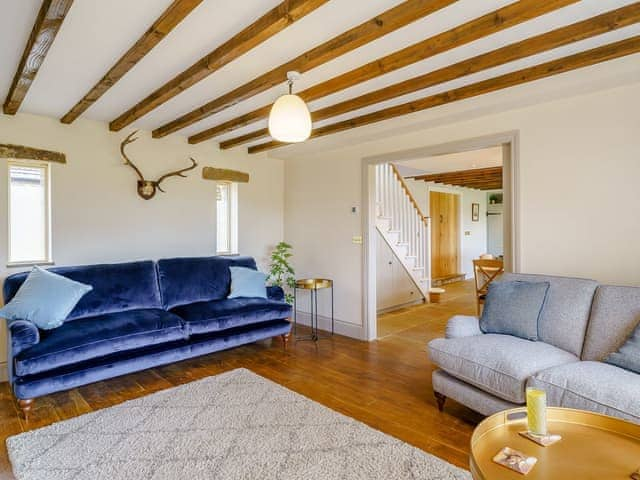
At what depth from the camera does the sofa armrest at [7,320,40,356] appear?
2643mm

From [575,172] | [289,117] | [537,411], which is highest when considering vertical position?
[289,117]

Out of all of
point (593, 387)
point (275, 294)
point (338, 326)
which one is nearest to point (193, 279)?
point (275, 294)

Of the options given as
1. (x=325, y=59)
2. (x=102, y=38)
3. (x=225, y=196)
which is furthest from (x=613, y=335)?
(x=225, y=196)

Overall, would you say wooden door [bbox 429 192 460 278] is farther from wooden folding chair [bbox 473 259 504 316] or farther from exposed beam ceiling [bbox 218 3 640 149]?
exposed beam ceiling [bbox 218 3 640 149]

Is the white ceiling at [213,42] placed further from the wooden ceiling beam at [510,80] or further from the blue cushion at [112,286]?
the blue cushion at [112,286]

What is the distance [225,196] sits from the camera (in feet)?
16.7

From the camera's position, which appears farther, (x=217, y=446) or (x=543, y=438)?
(x=217, y=446)

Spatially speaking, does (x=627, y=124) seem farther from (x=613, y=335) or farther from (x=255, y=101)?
(x=255, y=101)

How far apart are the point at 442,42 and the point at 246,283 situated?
3.16m

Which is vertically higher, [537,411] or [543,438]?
[537,411]

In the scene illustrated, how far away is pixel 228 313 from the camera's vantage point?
3.74m

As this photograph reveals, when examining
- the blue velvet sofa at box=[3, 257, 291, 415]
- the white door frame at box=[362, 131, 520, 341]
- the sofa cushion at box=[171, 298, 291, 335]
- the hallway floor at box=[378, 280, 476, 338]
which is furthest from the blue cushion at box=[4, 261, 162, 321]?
the hallway floor at box=[378, 280, 476, 338]

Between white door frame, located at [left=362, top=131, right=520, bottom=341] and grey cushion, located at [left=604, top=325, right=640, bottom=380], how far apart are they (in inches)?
44.8

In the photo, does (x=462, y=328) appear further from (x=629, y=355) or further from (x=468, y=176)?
(x=468, y=176)
